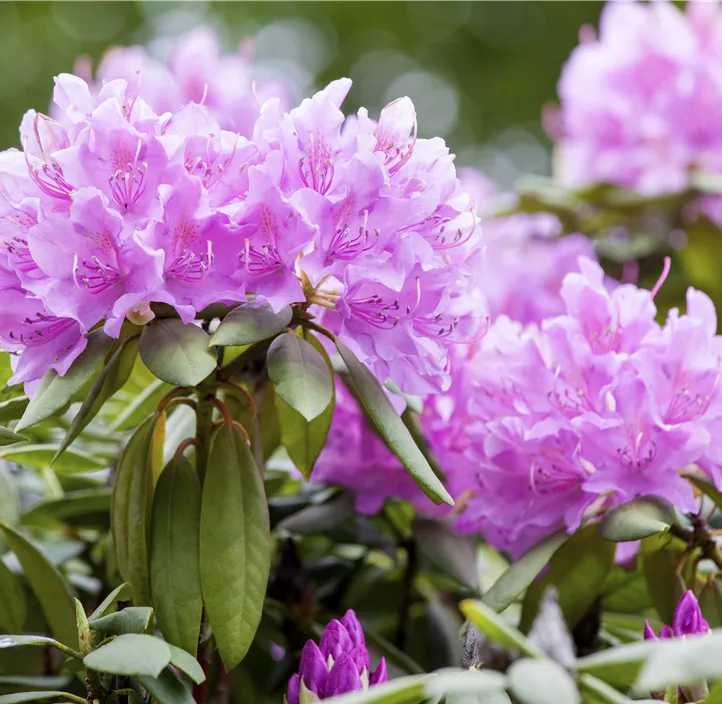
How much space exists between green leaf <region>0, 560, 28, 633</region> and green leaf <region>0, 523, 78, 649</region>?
0.02 meters

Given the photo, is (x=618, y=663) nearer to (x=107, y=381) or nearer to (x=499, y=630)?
(x=499, y=630)

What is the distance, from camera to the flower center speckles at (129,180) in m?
0.73

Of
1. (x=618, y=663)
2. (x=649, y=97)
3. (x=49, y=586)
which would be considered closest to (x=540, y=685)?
(x=618, y=663)

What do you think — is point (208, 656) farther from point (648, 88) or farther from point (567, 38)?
point (567, 38)

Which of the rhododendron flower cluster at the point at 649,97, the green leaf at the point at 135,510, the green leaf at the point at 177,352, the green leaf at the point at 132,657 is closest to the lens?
the green leaf at the point at 132,657

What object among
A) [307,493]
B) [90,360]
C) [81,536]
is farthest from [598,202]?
[90,360]

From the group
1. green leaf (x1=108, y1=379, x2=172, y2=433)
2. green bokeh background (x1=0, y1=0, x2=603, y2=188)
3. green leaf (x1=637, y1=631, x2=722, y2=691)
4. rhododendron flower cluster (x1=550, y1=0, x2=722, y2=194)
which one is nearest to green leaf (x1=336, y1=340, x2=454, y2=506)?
green leaf (x1=108, y1=379, x2=172, y2=433)

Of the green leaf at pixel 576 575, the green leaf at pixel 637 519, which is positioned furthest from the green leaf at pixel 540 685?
the green leaf at pixel 576 575

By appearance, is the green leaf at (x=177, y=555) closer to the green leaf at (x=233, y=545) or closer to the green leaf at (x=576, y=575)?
the green leaf at (x=233, y=545)

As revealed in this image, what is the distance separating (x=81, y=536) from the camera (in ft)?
3.84

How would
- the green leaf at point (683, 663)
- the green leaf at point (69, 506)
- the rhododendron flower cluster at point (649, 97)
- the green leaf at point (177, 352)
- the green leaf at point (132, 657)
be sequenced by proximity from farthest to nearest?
the rhododendron flower cluster at point (649, 97), the green leaf at point (69, 506), the green leaf at point (177, 352), the green leaf at point (132, 657), the green leaf at point (683, 663)

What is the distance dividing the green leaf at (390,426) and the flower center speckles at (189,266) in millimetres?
133

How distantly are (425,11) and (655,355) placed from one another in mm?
6257

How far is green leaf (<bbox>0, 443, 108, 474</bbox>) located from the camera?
0.94m
